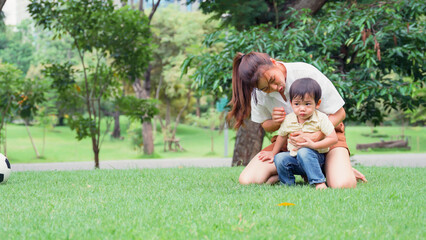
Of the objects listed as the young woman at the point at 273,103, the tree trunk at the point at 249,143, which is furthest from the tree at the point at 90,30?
the young woman at the point at 273,103

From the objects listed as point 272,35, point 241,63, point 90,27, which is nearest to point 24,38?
point 90,27

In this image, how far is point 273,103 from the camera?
4.56 metres

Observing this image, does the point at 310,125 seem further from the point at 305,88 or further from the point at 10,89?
the point at 10,89

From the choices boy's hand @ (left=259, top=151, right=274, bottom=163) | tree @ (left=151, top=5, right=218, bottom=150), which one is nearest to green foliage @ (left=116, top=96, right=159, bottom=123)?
boy's hand @ (left=259, top=151, right=274, bottom=163)

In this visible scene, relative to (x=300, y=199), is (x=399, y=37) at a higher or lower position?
higher

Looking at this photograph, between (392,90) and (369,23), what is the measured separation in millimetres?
1012

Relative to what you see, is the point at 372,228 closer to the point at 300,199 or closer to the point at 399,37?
the point at 300,199

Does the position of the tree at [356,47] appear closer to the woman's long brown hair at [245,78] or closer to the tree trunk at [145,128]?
the woman's long brown hair at [245,78]

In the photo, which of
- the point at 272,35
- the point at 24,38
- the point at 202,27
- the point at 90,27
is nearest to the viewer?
the point at 272,35

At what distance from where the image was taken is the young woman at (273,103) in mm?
4047

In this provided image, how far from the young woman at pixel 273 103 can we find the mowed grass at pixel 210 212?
12.0 inches

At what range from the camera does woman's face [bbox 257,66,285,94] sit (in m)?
4.03

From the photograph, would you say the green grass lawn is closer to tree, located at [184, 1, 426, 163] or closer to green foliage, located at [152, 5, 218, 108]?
green foliage, located at [152, 5, 218, 108]

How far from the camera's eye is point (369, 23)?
21.2 feet
